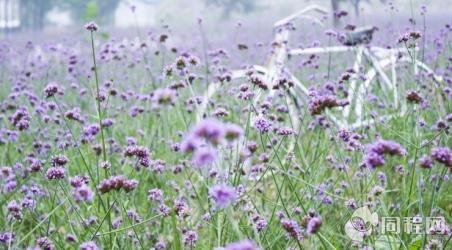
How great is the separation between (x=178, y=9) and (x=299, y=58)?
54.1 m

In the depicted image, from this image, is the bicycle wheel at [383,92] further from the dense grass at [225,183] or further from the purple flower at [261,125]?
the purple flower at [261,125]

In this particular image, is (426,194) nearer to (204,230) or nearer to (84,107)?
(204,230)

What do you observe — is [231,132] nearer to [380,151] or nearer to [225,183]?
[380,151]

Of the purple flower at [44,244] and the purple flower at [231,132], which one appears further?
the purple flower at [44,244]

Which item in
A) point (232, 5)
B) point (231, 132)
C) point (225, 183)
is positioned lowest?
point (225, 183)

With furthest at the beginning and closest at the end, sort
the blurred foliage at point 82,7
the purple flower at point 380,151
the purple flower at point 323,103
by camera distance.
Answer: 1. the blurred foliage at point 82,7
2. the purple flower at point 323,103
3. the purple flower at point 380,151

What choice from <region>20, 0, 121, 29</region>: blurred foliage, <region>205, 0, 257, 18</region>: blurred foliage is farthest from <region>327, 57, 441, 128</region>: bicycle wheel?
<region>205, 0, 257, 18</region>: blurred foliage

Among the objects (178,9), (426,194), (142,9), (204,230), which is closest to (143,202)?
(204,230)

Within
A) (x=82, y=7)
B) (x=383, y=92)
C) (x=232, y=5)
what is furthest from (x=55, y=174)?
(x=82, y=7)

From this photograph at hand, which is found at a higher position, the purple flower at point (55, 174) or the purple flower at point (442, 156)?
the purple flower at point (442, 156)

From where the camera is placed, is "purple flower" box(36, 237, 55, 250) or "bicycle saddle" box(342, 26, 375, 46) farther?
"bicycle saddle" box(342, 26, 375, 46)

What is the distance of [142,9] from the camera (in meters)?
83.0

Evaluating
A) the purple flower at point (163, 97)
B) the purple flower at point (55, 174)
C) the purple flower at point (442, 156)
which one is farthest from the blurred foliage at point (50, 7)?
the purple flower at point (163, 97)

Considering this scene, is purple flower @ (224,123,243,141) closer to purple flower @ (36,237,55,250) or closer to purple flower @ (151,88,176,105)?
purple flower @ (151,88,176,105)
